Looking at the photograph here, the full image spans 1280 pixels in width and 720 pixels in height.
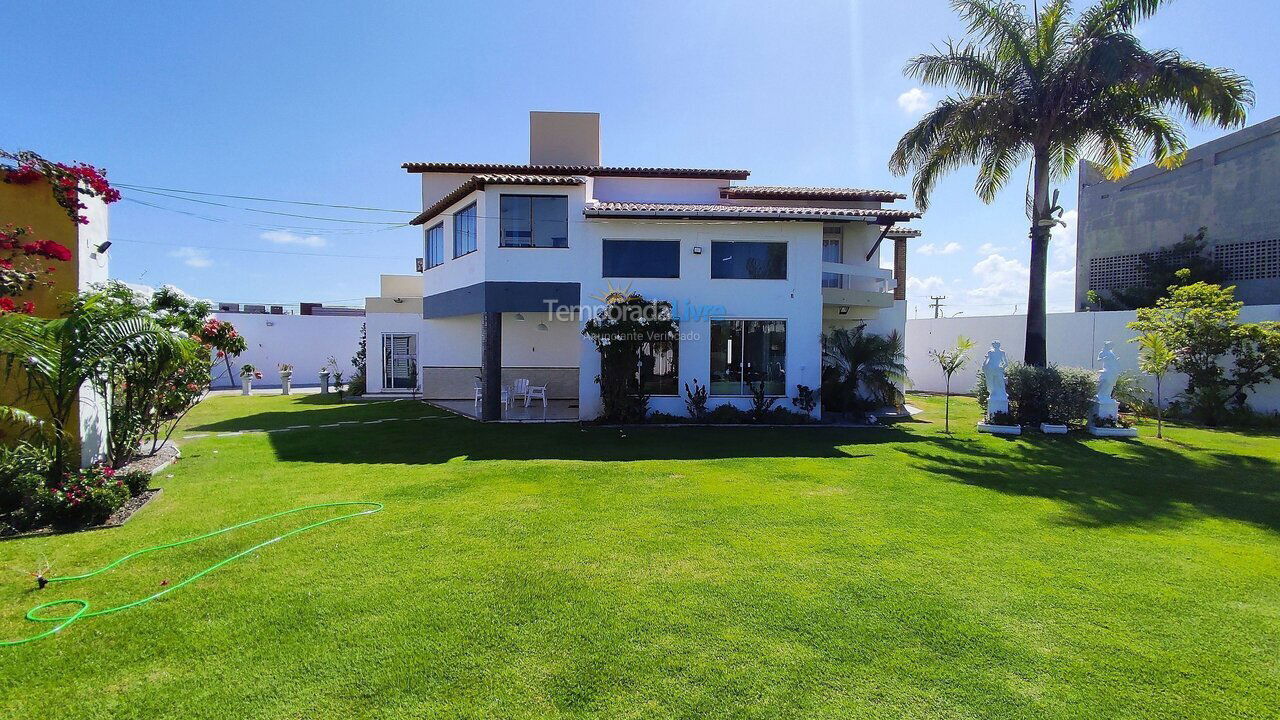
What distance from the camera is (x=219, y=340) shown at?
35.0 feet

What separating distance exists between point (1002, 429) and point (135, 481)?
55.1ft

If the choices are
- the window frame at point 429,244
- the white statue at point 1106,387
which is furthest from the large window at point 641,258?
the white statue at point 1106,387

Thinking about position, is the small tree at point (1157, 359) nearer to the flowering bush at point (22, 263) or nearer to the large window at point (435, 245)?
the large window at point (435, 245)

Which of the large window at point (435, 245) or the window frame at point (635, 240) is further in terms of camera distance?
the large window at point (435, 245)

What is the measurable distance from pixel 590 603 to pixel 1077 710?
3.14m

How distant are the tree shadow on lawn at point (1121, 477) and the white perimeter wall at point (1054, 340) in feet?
25.6

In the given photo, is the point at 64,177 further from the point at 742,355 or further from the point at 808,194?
the point at 808,194

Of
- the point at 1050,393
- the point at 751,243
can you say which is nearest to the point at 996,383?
the point at 1050,393

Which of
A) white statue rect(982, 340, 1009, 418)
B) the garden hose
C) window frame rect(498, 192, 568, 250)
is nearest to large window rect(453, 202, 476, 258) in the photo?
window frame rect(498, 192, 568, 250)

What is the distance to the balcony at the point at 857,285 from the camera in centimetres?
1694

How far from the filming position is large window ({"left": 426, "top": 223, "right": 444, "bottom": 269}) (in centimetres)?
1733

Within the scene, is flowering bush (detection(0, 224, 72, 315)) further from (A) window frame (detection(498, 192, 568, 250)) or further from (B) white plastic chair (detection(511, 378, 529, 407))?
(B) white plastic chair (detection(511, 378, 529, 407))

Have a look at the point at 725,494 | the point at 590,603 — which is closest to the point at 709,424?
the point at 725,494

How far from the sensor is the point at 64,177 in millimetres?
6914
